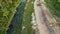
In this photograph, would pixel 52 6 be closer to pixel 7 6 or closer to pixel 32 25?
pixel 32 25

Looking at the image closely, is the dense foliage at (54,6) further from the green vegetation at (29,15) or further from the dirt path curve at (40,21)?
the green vegetation at (29,15)

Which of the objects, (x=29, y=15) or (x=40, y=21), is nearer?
(x=40, y=21)

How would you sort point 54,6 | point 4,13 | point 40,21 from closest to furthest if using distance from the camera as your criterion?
point 4,13 < point 40,21 < point 54,6

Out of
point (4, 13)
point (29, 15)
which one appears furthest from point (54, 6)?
point (4, 13)

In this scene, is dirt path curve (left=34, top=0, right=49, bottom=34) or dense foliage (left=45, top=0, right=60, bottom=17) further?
dense foliage (left=45, top=0, right=60, bottom=17)

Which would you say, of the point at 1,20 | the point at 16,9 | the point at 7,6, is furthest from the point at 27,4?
the point at 1,20

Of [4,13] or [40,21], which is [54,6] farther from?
[4,13]

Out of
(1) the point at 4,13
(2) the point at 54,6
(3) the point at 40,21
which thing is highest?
(1) the point at 4,13

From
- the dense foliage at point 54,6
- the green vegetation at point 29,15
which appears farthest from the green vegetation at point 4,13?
the dense foliage at point 54,6

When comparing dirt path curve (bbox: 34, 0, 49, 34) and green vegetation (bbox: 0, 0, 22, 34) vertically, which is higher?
green vegetation (bbox: 0, 0, 22, 34)

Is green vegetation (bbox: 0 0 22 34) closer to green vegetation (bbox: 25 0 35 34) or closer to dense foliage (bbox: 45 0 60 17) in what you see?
green vegetation (bbox: 25 0 35 34)

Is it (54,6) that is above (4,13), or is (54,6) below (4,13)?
below

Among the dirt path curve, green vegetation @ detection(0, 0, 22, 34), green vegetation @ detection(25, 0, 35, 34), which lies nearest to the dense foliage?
the dirt path curve
